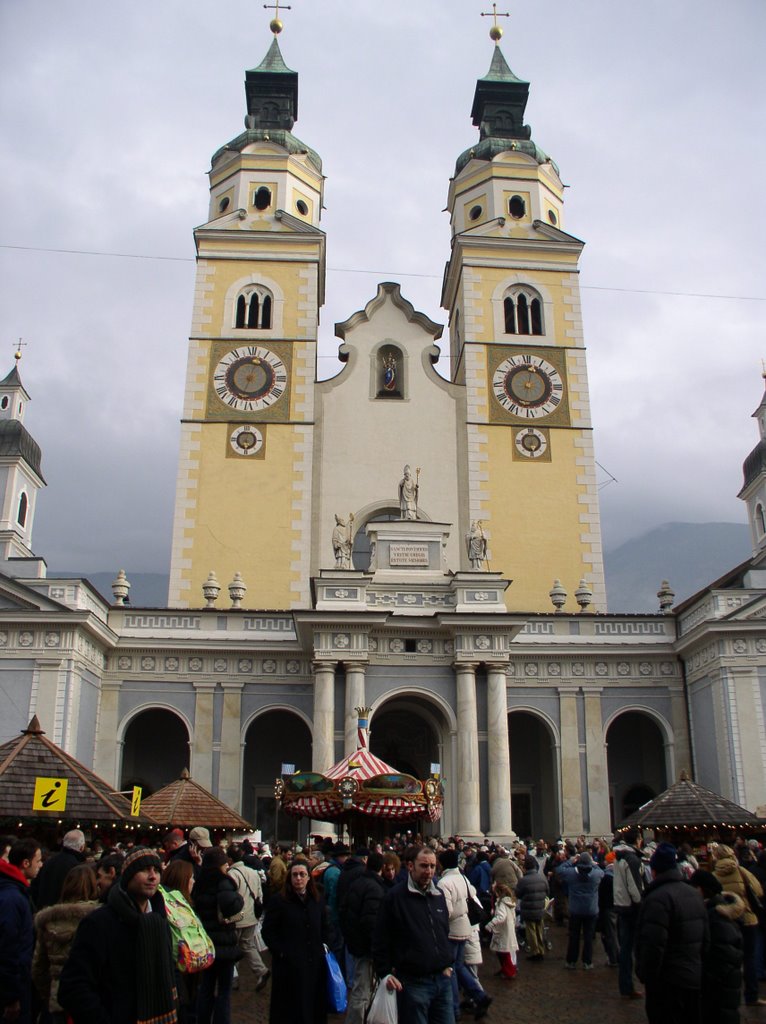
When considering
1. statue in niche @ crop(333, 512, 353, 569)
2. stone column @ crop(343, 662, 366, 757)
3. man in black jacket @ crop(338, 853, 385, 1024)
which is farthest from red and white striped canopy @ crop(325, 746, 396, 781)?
statue in niche @ crop(333, 512, 353, 569)

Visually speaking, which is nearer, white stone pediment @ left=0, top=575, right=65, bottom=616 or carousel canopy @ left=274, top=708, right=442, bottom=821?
carousel canopy @ left=274, top=708, right=442, bottom=821

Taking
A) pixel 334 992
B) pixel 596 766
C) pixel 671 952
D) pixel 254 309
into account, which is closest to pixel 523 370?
pixel 254 309

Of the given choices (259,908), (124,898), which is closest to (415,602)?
(259,908)

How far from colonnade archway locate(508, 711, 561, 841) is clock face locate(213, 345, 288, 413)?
14.0 m

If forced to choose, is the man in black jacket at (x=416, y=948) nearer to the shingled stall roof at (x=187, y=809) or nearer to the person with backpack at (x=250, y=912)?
the person with backpack at (x=250, y=912)

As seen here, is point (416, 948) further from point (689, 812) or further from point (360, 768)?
point (689, 812)

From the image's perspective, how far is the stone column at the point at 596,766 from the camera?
28.5m

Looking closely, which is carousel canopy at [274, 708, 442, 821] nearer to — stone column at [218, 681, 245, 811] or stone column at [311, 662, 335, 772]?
stone column at [311, 662, 335, 772]

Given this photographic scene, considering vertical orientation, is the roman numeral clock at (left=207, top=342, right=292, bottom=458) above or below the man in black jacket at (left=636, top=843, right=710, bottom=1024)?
above

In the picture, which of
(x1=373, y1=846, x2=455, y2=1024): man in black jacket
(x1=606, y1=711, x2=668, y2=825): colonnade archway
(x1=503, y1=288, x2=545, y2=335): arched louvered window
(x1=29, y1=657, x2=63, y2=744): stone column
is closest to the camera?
(x1=373, y1=846, x2=455, y2=1024): man in black jacket

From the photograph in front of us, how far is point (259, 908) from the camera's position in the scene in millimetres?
13203

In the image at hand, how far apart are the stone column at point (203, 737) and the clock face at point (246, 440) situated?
932cm

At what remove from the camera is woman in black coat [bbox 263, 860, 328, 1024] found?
746 cm

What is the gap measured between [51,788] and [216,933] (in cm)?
456
